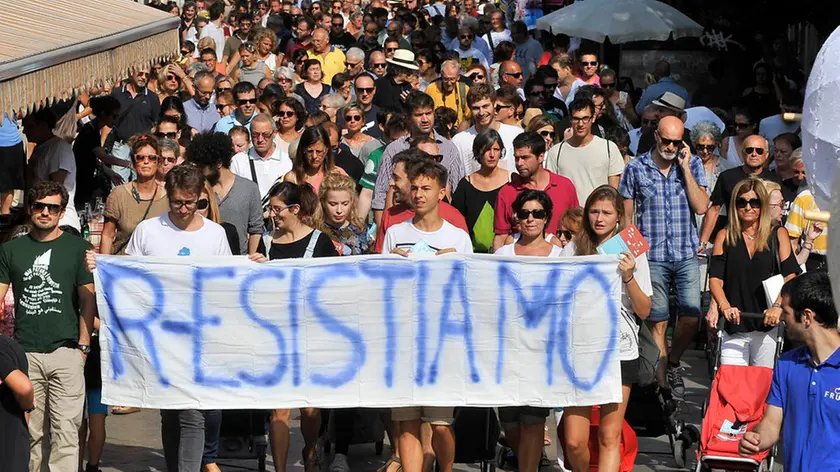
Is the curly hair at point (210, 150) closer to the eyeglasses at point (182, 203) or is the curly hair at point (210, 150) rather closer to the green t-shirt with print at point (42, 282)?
the eyeglasses at point (182, 203)

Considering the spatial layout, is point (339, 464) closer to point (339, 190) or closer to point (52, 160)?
point (339, 190)

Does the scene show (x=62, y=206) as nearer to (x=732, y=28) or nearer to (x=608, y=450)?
(x=608, y=450)

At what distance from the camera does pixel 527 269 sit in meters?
7.53

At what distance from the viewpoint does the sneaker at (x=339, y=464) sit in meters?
8.64

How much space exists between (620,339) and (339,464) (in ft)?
6.76

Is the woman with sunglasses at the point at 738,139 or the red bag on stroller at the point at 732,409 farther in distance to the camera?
the woman with sunglasses at the point at 738,139

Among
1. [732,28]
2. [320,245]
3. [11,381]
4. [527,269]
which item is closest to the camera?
[11,381]

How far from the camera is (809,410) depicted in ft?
19.4

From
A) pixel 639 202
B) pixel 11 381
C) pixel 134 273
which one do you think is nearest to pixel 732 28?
pixel 639 202

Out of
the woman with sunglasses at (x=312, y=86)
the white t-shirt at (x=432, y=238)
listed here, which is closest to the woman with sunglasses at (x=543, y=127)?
the white t-shirt at (x=432, y=238)

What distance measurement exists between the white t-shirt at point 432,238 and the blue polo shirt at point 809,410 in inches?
86.5

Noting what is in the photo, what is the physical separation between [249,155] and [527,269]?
3.84 meters

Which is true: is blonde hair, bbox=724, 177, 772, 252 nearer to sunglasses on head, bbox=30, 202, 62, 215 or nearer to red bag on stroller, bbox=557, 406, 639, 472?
red bag on stroller, bbox=557, 406, 639, 472

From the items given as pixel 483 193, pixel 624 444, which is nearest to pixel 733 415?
pixel 624 444
